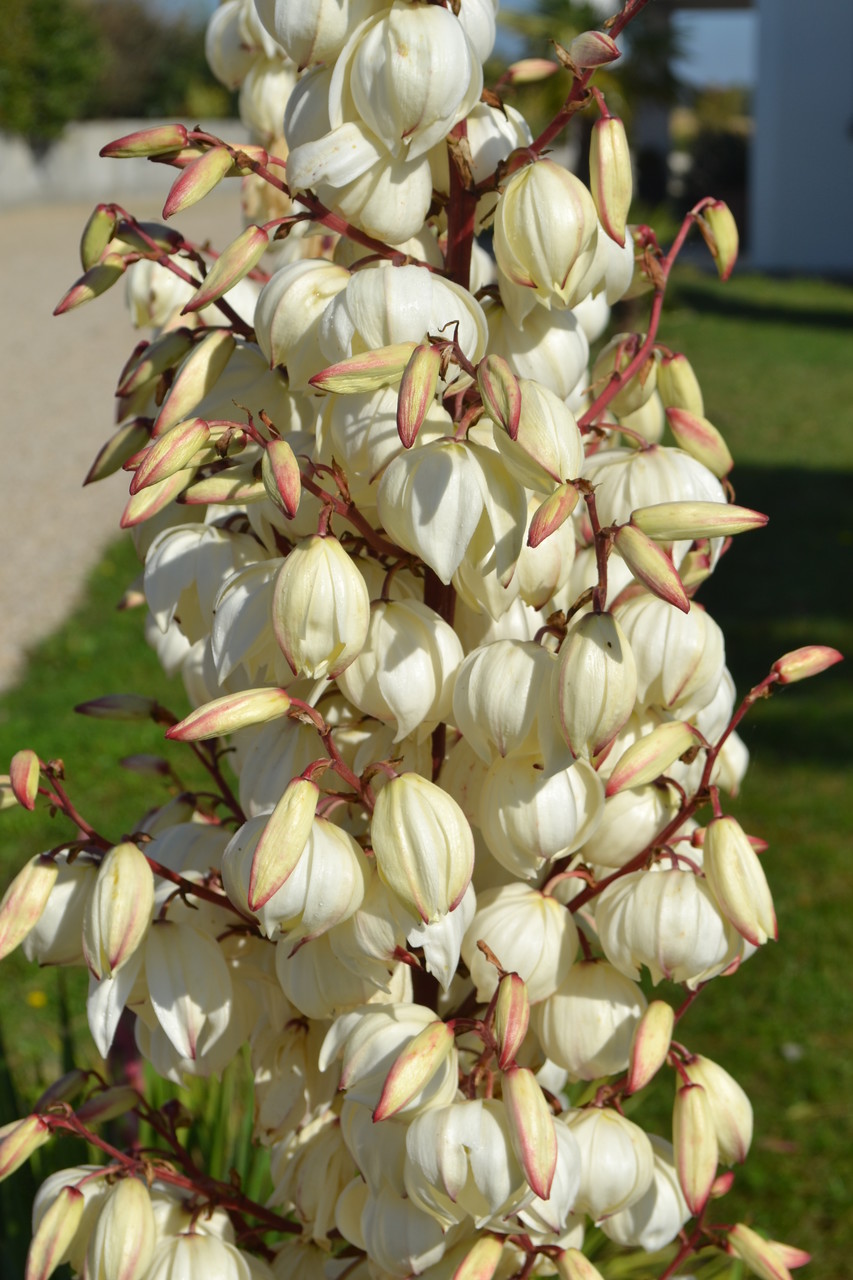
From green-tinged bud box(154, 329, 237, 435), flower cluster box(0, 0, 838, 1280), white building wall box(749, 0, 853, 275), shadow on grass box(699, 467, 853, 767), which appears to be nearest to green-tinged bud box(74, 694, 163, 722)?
flower cluster box(0, 0, 838, 1280)

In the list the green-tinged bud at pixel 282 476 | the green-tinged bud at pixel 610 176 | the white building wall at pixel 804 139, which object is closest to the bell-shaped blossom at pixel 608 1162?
the green-tinged bud at pixel 282 476

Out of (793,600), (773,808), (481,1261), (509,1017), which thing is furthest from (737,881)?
(793,600)

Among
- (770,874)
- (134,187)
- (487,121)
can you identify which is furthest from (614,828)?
(134,187)

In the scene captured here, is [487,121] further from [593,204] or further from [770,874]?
[770,874]

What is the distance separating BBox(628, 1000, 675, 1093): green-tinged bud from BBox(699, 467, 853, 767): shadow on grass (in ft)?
7.42

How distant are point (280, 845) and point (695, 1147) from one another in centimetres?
35

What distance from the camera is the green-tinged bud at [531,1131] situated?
709 millimetres

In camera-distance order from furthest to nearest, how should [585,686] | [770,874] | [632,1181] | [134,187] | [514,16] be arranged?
[134,187]
[514,16]
[770,874]
[632,1181]
[585,686]

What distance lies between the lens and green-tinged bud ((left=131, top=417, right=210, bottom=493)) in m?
0.71

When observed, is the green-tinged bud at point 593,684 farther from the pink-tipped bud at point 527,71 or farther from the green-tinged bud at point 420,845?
the pink-tipped bud at point 527,71

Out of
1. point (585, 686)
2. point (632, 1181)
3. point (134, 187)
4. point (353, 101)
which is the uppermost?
point (353, 101)

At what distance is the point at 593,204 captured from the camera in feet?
2.51

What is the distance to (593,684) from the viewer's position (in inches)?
27.9

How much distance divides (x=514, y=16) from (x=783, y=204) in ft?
20.1
